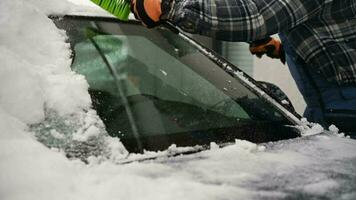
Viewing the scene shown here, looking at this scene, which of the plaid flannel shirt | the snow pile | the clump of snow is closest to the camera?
the snow pile

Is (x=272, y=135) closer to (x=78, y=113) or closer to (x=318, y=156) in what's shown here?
(x=318, y=156)

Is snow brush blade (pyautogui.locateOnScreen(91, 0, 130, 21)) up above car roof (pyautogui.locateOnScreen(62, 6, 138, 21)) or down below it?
above

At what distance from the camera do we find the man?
1532 mm

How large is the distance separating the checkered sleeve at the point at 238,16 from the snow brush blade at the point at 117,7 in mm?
241

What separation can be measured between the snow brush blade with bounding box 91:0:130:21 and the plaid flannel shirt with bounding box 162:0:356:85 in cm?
23

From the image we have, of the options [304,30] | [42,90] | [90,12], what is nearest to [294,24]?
[304,30]

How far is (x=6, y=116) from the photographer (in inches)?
40.1

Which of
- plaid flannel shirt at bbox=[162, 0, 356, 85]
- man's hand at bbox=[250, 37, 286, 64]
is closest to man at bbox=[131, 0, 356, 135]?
plaid flannel shirt at bbox=[162, 0, 356, 85]

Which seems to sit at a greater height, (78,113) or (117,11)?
(117,11)

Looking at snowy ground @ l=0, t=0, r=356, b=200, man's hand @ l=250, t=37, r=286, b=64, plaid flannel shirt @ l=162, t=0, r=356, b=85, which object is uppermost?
plaid flannel shirt @ l=162, t=0, r=356, b=85

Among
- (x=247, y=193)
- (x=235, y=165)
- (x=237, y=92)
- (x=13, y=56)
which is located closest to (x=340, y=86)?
(x=237, y=92)

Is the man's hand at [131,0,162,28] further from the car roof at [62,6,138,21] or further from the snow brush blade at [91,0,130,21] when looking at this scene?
the car roof at [62,6,138,21]

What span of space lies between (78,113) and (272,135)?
0.66m

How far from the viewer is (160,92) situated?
1455mm
